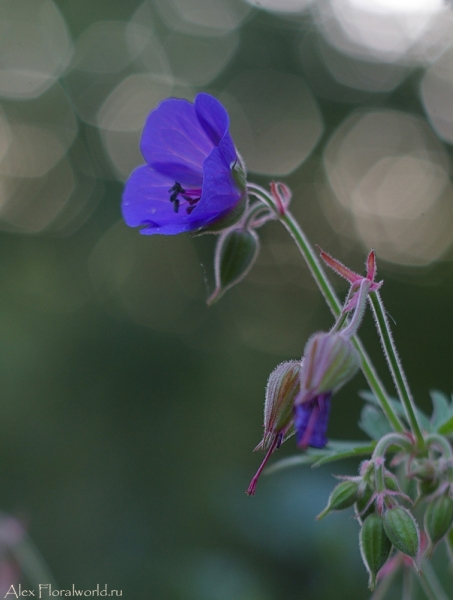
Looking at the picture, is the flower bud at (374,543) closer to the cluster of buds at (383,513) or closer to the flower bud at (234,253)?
the cluster of buds at (383,513)

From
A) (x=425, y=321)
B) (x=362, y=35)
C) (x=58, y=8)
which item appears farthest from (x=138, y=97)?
(x=425, y=321)

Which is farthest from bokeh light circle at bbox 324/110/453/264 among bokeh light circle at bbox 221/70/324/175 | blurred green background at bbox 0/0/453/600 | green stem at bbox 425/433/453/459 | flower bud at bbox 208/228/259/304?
green stem at bbox 425/433/453/459

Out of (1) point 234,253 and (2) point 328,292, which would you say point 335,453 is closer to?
(2) point 328,292

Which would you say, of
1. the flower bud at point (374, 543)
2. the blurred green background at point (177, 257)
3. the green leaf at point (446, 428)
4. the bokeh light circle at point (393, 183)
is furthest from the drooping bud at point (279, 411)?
the bokeh light circle at point (393, 183)

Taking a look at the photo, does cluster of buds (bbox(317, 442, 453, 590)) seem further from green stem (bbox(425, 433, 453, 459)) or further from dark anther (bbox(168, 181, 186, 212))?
dark anther (bbox(168, 181, 186, 212))

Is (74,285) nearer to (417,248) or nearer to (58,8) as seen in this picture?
(417,248)

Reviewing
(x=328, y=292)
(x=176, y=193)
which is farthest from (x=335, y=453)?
(x=176, y=193)
